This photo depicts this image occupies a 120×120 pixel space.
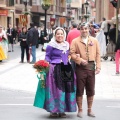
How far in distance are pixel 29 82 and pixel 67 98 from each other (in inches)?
238

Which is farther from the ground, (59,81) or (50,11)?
(50,11)

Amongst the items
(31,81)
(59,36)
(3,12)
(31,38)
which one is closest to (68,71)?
(59,36)

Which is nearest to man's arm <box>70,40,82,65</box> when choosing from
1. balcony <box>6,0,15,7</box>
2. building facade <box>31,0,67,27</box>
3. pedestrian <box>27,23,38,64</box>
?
pedestrian <box>27,23,38,64</box>

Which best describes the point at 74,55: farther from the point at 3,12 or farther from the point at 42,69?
the point at 3,12

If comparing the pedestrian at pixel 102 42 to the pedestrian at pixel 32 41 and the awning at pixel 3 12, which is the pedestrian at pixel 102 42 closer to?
the pedestrian at pixel 32 41

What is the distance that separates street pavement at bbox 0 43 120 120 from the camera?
10133 millimetres

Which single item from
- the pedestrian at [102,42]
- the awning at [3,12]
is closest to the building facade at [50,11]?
the awning at [3,12]

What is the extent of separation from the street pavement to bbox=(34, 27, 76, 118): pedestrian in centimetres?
34

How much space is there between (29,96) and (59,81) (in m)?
3.28

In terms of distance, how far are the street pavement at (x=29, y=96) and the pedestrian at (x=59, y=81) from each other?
337 millimetres

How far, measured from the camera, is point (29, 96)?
1279 cm

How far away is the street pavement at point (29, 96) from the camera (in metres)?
10.1

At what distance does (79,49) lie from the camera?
32.0 ft

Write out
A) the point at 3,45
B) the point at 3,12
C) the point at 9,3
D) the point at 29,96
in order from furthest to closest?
the point at 9,3 → the point at 3,12 → the point at 3,45 → the point at 29,96
